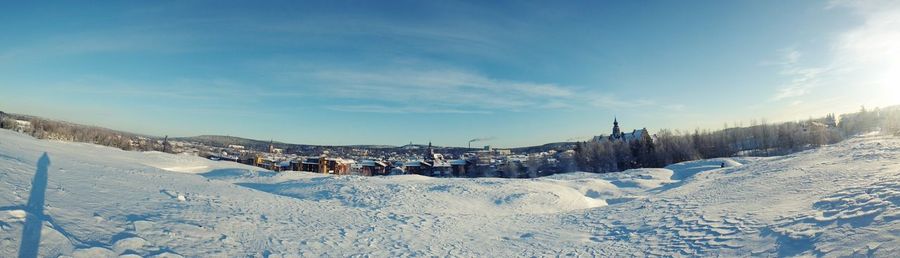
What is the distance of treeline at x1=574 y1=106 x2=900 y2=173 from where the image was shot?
70.7 m

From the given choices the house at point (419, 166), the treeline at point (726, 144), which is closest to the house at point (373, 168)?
the house at point (419, 166)

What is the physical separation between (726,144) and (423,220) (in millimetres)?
82664

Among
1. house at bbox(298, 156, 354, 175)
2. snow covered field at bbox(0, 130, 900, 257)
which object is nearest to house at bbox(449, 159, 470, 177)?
house at bbox(298, 156, 354, 175)

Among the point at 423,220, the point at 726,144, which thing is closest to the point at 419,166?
the point at 726,144

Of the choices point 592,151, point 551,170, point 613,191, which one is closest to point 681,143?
point 592,151

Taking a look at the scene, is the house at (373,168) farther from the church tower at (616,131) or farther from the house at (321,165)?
the church tower at (616,131)

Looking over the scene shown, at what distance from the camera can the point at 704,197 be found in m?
13.8

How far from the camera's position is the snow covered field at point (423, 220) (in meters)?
6.84

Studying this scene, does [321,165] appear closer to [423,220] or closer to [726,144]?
[423,220]

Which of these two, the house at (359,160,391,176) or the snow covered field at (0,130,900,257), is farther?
the house at (359,160,391,176)

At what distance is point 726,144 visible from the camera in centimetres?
7581

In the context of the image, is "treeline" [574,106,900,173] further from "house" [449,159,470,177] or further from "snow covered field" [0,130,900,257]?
"snow covered field" [0,130,900,257]

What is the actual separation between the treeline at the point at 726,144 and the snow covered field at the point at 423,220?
201 feet

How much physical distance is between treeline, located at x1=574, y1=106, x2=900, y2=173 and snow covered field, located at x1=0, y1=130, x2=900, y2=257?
61.3 meters
